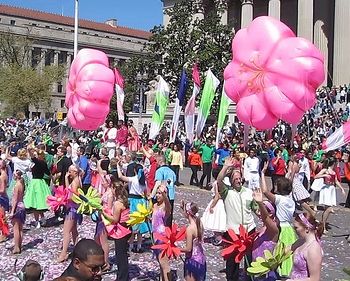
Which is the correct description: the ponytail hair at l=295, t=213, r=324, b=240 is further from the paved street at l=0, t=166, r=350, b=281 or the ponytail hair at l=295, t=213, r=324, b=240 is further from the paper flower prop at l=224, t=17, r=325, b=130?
the paper flower prop at l=224, t=17, r=325, b=130

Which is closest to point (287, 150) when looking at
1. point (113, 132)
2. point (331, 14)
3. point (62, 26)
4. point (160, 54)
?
point (113, 132)

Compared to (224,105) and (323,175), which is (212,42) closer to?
(224,105)

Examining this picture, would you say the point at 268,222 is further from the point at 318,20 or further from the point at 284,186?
the point at 318,20

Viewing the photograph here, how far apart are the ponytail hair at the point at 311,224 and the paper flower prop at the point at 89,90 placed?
24.5 feet

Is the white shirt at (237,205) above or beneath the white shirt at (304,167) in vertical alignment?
beneath

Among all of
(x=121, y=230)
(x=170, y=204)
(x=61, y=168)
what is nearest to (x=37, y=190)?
(x=61, y=168)

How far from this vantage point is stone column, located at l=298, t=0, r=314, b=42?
38.9 metres

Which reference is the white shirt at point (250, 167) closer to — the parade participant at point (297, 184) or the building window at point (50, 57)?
the parade participant at point (297, 184)

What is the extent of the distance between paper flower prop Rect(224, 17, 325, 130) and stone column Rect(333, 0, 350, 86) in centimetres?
2822

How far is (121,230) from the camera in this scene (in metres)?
7.81

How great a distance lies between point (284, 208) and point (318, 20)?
36759 mm

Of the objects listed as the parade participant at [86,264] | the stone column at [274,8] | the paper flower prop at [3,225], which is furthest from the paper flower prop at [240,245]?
the stone column at [274,8]

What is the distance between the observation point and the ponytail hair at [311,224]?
5.06m

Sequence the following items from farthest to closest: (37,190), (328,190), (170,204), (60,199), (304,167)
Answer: (304,167)
(328,190)
(37,190)
(60,199)
(170,204)
